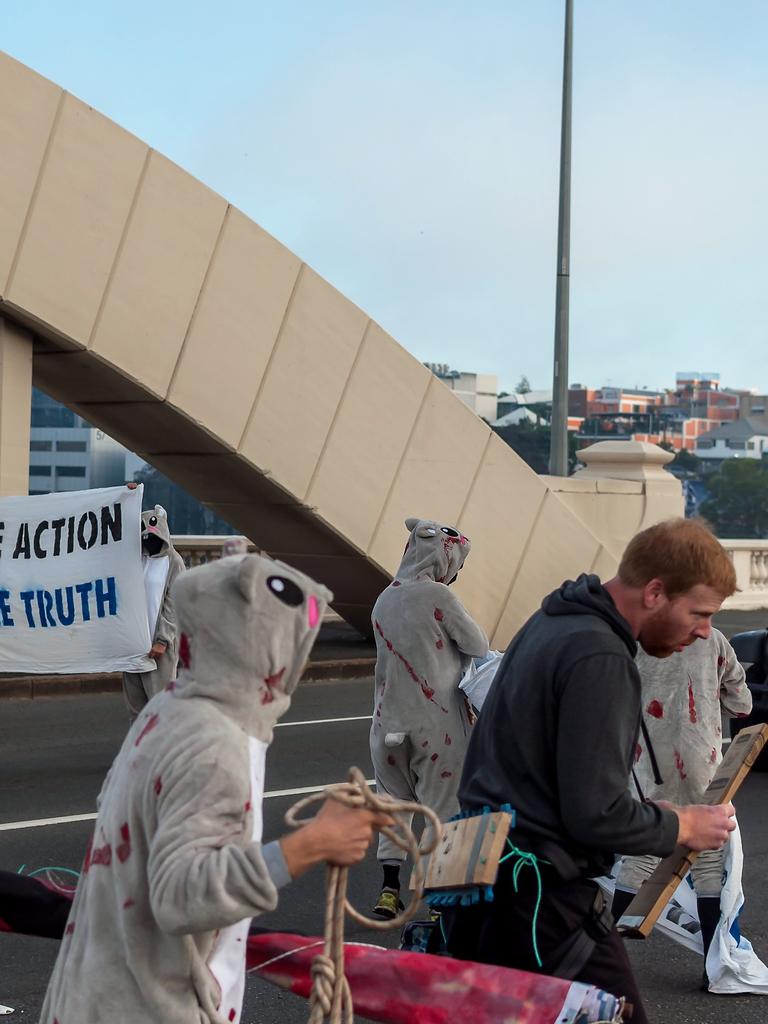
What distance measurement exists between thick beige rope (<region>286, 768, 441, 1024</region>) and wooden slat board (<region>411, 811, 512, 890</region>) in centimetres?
52

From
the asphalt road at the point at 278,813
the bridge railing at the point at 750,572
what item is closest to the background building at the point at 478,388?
the bridge railing at the point at 750,572

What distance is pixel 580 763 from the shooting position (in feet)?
10.7

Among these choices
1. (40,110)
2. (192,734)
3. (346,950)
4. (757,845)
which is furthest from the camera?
(40,110)

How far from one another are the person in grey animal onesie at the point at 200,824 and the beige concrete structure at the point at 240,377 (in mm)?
11759

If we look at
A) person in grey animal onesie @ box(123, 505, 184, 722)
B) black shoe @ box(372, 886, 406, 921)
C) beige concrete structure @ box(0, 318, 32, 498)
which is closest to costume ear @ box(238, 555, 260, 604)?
black shoe @ box(372, 886, 406, 921)

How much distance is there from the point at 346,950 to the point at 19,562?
8.48 m

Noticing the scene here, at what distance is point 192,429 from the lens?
49.4ft

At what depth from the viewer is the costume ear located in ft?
8.02

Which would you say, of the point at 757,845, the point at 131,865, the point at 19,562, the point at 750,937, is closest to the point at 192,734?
the point at 131,865

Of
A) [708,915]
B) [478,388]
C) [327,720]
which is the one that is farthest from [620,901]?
[478,388]

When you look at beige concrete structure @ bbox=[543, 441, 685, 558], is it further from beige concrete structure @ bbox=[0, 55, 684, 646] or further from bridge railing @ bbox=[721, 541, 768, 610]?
bridge railing @ bbox=[721, 541, 768, 610]

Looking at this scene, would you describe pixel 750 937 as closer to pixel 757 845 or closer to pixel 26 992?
pixel 757 845

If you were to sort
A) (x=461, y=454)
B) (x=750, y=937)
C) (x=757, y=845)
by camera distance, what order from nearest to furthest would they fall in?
(x=750, y=937) < (x=757, y=845) < (x=461, y=454)

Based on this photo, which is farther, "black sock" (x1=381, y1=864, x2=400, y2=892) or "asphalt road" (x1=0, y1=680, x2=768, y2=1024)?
"black sock" (x1=381, y1=864, x2=400, y2=892)
